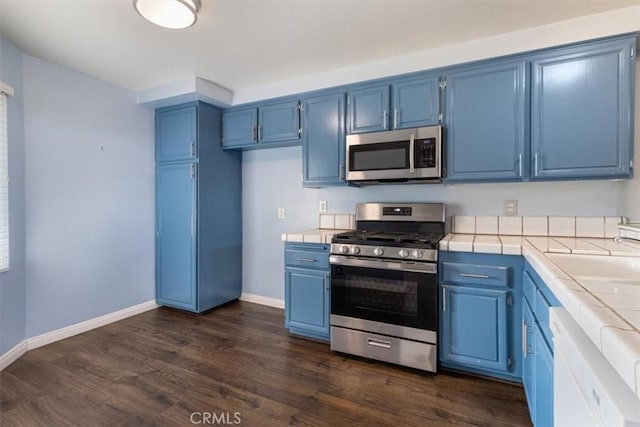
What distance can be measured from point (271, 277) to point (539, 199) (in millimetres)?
2625

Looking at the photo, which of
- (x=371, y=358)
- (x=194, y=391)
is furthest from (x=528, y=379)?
(x=194, y=391)

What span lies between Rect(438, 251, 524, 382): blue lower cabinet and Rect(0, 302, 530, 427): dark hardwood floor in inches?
6.2

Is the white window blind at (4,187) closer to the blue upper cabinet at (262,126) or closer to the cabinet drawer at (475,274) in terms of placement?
the blue upper cabinet at (262,126)

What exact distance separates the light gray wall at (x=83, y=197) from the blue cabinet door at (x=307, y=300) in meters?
1.81

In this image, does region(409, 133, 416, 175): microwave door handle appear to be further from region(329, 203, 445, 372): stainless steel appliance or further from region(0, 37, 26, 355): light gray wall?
region(0, 37, 26, 355): light gray wall

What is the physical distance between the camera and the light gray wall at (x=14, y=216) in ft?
7.43

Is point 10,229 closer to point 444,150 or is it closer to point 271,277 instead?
point 271,277

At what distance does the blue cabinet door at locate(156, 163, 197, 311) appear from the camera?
3207 millimetres

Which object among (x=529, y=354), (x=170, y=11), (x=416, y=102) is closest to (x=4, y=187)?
(x=170, y=11)

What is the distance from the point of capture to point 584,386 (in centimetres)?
70

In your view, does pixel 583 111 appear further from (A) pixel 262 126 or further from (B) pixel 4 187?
(B) pixel 4 187

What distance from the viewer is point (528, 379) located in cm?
170

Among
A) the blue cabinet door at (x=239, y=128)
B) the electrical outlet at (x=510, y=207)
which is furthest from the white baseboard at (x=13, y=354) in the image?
the electrical outlet at (x=510, y=207)

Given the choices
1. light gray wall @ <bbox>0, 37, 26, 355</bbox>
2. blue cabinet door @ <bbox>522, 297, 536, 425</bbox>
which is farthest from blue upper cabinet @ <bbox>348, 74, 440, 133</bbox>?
light gray wall @ <bbox>0, 37, 26, 355</bbox>
